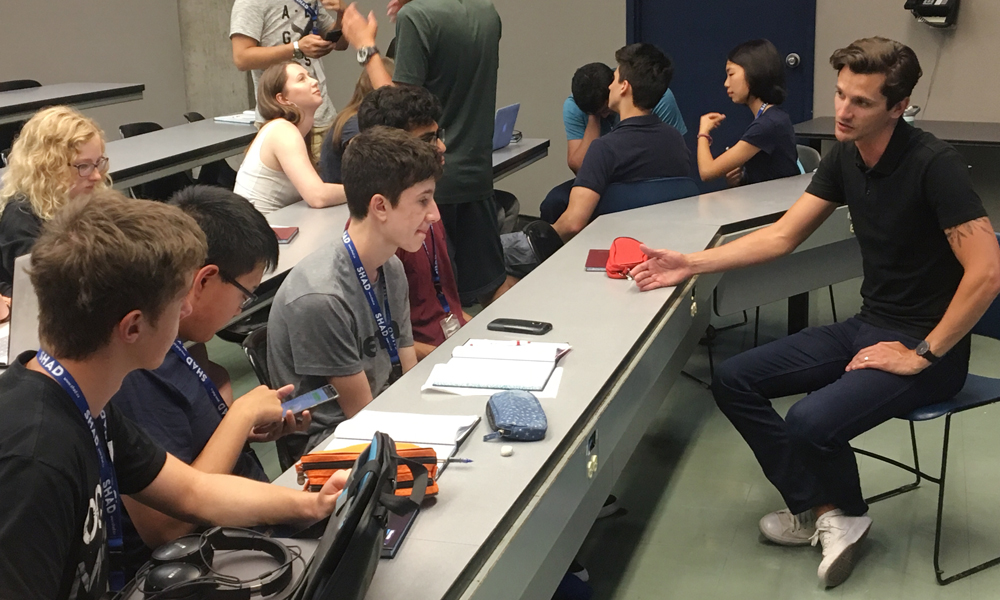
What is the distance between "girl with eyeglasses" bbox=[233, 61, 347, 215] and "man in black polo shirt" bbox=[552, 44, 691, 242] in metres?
0.93

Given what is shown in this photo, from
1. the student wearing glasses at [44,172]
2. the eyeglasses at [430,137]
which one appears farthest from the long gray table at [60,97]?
the eyeglasses at [430,137]

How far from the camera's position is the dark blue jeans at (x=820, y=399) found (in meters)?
2.46

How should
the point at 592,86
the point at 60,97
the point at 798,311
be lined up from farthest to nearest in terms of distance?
the point at 60,97
the point at 592,86
the point at 798,311

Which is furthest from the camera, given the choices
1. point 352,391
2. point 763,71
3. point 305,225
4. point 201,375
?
point 763,71

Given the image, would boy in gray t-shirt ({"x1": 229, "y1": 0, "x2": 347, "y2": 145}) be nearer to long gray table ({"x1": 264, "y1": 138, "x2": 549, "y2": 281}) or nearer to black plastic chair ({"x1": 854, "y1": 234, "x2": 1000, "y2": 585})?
long gray table ({"x1": 264, "y1": 138, "x2": 549, "y2": 281})

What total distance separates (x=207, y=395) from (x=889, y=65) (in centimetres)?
189

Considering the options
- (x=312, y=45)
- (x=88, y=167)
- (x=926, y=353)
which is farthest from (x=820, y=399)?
(x=312, y=45)

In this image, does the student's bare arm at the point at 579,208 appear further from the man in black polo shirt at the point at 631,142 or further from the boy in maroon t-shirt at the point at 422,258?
the boy in maroon t-shirt at the point at 422,258

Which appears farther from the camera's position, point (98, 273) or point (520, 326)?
point (520, 326)

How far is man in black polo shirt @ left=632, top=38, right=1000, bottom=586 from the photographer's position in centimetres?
244

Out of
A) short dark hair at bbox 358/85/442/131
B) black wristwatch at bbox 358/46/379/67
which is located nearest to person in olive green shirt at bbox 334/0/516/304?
black wristwatch at bbox 358/46/379/67

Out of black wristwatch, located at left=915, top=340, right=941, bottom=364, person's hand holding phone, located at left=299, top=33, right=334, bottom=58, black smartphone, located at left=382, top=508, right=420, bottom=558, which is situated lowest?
black wristwatch, located at left=915, top=340, right=941, bottom=364

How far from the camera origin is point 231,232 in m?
1.76

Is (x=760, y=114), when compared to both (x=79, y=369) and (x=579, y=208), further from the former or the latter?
(x=79, y=369)
